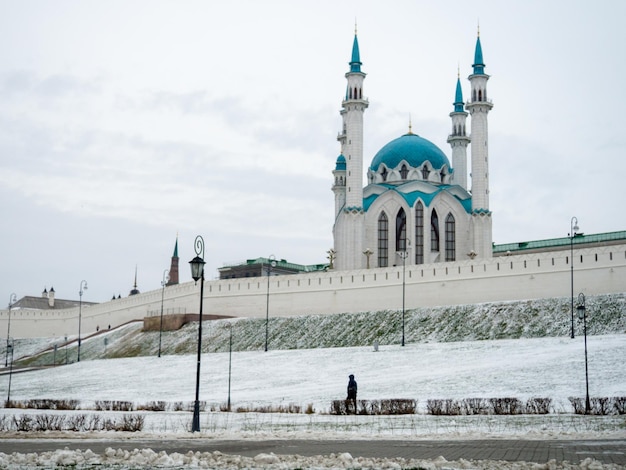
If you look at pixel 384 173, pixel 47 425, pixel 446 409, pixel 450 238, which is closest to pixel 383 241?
pixel 450 238

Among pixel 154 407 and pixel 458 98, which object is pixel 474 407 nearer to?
pixel 154 407

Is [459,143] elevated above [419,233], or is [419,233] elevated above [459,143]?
[459,143]

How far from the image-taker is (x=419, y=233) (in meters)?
70.8

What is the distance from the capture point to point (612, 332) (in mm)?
40812

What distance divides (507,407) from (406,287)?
32454 millimetres

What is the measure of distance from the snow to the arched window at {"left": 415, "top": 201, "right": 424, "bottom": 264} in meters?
23.4

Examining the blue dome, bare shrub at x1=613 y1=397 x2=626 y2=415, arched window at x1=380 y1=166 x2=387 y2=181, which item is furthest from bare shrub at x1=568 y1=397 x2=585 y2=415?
arched window at x1=380 y1=166 x2=387 y2=181

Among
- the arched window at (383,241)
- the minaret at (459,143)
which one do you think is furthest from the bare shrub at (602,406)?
the minaret at (459,143)

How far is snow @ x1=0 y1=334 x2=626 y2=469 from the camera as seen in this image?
11.6 metres

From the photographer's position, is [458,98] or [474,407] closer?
[474,407]

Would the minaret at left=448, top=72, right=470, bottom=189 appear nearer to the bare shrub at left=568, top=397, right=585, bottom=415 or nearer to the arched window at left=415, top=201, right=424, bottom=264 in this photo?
the arched window at left=415, top=201, right=424, bottom=264

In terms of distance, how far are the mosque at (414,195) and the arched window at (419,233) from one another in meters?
0.08

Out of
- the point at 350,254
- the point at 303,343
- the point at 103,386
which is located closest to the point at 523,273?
the point at 303,343

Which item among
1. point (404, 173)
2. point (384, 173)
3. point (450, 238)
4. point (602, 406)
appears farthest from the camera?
point (384, 173)
